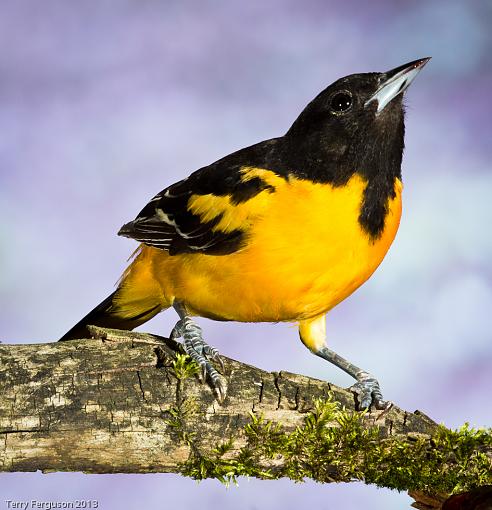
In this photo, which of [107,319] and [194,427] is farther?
[107,319]

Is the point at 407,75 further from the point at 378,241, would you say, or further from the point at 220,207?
the point at 220,207

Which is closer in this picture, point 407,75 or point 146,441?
point 146,441

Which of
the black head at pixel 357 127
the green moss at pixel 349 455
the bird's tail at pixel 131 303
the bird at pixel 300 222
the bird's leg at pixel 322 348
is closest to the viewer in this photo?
the green moss at pixel 349 455

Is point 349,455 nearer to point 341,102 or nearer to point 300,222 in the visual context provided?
point 300,222

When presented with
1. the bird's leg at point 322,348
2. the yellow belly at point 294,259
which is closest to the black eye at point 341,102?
the yellow belly at point 294,259

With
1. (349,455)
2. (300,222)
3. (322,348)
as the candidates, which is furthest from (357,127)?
(349,455)

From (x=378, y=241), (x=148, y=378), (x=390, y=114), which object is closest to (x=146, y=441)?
(x=148, y=378)

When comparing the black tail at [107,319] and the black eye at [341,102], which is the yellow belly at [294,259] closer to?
the black eye at [341,102]
